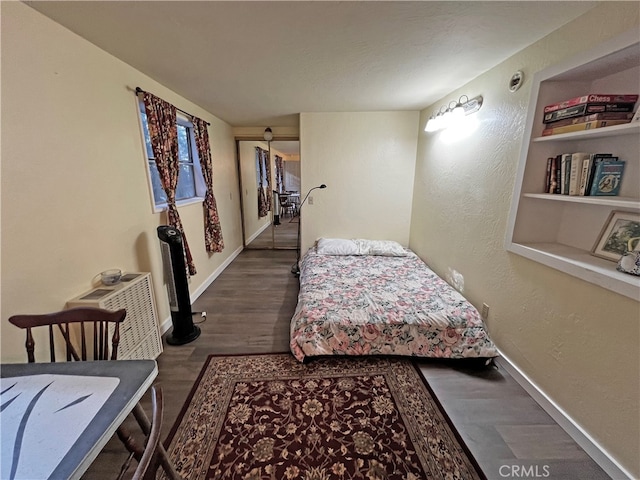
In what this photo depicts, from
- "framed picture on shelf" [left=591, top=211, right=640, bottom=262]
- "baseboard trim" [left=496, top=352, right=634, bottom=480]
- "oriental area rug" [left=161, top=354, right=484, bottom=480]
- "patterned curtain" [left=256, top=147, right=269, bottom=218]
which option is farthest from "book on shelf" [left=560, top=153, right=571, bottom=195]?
"patterned curtain" [left=256, top=147, right=269, bottom=218]

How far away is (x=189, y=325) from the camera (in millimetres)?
2301

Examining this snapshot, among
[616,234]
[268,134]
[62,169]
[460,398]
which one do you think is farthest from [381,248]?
[62,169]

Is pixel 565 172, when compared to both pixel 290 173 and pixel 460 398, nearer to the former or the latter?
pixel 460 398

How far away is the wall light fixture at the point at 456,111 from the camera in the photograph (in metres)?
2.19

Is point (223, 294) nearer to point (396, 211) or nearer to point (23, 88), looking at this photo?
point (23, 88)

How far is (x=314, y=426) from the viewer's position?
149cm

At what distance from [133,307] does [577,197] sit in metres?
2.82

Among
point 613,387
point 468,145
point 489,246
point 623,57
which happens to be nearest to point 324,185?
point 468,145

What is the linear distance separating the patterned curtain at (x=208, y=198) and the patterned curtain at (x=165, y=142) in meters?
0.71

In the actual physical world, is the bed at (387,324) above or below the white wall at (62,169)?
below

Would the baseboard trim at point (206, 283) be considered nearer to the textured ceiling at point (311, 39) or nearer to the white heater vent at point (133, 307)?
the white heater vent at point (133, 307)

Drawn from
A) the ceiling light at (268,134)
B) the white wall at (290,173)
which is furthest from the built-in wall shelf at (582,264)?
the white wall at (290,173)

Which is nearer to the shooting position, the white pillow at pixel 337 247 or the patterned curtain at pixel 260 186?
the white pillow at pixel 337 247

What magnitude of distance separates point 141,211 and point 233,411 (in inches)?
68.4
